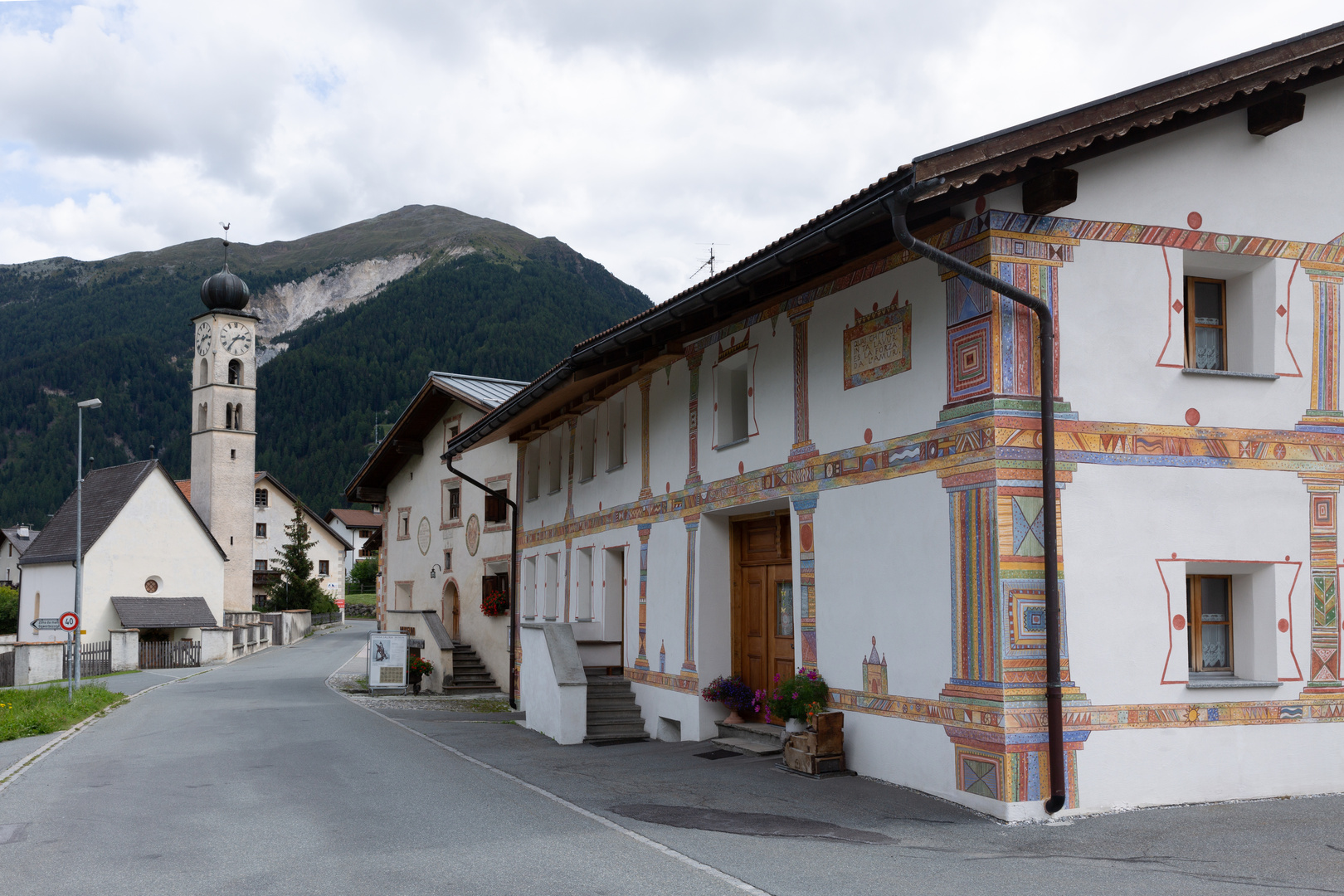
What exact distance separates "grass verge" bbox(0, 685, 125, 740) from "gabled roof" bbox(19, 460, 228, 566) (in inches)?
967

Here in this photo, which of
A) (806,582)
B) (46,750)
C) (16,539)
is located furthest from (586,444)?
(16,539)

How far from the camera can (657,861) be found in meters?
8.16

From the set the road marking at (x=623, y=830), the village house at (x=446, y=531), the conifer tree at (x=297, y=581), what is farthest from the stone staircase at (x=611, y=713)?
the conifer tree at (x=297, y=581)

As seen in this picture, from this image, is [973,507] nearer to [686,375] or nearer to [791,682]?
[791,682]

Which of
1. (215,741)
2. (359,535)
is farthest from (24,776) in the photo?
(359,535)

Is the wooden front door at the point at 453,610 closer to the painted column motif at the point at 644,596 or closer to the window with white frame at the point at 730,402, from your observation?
the painted column motif at the point at 644,596

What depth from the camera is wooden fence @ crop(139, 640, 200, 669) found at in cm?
4203

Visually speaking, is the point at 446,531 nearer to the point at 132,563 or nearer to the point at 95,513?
the point at 132,563

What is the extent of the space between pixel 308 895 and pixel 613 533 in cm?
1100

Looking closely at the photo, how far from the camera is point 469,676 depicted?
90.8 ft

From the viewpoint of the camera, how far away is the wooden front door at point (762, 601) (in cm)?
1384

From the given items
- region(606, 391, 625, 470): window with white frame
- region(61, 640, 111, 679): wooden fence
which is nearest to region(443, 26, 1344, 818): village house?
region(606, 391, 625, 470): window with white frame

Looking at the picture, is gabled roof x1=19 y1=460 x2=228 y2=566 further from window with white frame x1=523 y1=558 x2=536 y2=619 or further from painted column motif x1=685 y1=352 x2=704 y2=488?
painted column motif x1=685 y1=352 x2=704 y2=488

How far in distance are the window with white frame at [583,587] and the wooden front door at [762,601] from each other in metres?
4.96
